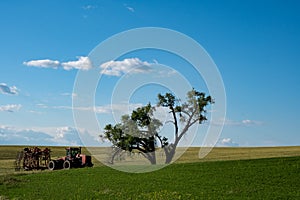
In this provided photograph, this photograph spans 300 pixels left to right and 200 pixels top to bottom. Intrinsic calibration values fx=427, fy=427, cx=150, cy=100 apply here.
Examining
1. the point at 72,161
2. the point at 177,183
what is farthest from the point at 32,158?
the point at 177,183

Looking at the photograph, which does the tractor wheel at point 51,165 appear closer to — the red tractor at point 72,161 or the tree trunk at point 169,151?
the red tractor at point 72,161

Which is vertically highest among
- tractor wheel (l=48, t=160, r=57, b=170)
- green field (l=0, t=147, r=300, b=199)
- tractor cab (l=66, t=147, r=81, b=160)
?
tractor cab (l=66, t=147, r=81, b=160)

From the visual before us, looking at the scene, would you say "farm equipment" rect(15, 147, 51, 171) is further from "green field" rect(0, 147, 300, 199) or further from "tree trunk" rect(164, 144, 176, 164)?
"tree trunk" rect(164, 144, 176, 164)

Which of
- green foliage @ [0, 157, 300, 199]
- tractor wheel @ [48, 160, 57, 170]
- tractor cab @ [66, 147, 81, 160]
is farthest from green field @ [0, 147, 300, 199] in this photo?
tractor cab @ [66, 147, 81, 160]

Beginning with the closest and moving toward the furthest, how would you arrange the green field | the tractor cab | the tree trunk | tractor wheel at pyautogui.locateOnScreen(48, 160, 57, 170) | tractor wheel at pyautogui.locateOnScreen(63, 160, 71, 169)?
the green field
tractor wheel at pyautogui.locateOnScreen(63, 160, 71, 169)
tractor wheel at pyautogui.locateOnScreen(48, 160, 57, 170)
the tractor cab
the tree trunk

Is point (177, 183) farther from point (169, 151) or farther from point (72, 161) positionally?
point (169, 151)

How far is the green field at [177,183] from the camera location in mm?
25500

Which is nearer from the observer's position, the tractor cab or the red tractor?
the red tractor

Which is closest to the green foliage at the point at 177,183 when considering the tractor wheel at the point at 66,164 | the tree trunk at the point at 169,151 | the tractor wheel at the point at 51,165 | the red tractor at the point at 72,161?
the tractor wheel at the point at 66,164

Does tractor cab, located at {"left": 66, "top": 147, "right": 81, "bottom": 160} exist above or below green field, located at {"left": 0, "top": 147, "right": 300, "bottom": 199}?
above

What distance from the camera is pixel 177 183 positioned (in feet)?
99.1

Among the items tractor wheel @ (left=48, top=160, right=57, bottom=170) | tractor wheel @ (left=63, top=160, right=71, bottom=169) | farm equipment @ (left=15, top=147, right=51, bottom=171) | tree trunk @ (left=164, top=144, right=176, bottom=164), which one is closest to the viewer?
tractor wheel @ (left=63, top=160, right=71, bottom=169)

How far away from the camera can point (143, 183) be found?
30.8 meters

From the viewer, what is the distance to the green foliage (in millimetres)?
25500
